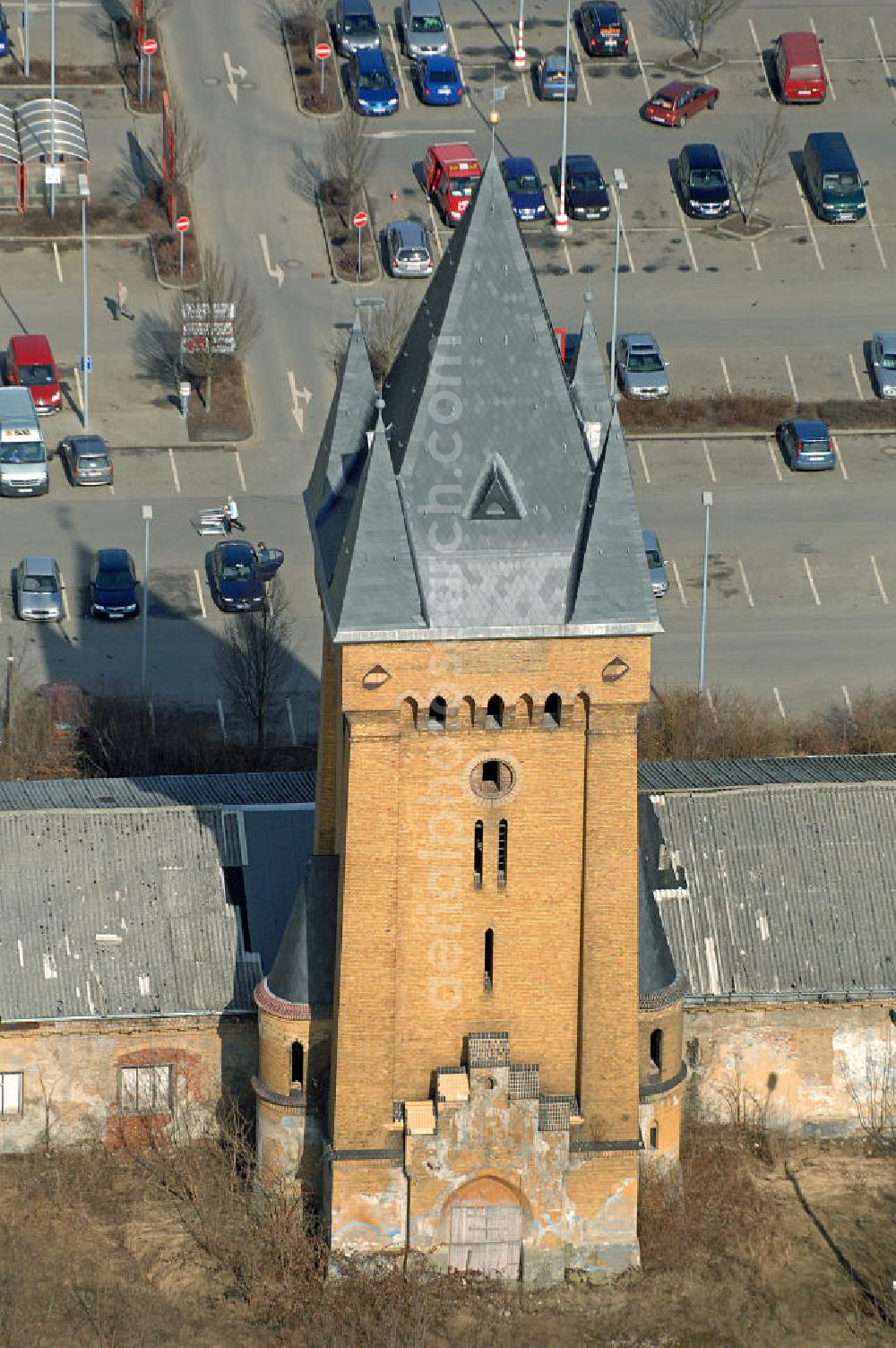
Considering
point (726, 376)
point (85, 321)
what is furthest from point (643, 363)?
point (85, 321)

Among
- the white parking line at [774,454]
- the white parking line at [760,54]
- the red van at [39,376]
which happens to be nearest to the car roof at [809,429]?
the white parking line at [774,454]

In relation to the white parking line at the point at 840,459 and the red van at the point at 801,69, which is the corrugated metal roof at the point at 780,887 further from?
the red van at the point at 801,69

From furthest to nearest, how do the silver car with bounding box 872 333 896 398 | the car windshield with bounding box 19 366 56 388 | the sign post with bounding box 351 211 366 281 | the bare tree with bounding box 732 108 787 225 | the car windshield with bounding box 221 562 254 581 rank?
the bare tree with bounding box 732 108 787 225 < the sign post with bounding box 351 211 366 281 < the silver car with bounding box 872 333 896 398 < the car windshield with bounding box 19 366 56 388 < the car windshield with bounding box 221 562 254 581

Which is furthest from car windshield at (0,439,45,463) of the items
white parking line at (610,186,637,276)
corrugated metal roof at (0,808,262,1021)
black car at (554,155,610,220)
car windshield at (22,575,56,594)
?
corrugated metal roof at (0,808,262,1021)

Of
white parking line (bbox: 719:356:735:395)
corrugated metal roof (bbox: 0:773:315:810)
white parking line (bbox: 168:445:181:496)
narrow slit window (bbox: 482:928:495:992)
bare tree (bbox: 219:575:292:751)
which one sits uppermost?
white parking line (bbox: 719:356:735:395)

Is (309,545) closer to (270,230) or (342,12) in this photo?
(270,230)

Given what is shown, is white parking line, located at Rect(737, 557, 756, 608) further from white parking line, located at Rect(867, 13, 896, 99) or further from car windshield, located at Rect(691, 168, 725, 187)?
white parking line, located at Rect(867, 13, 896, 99)
